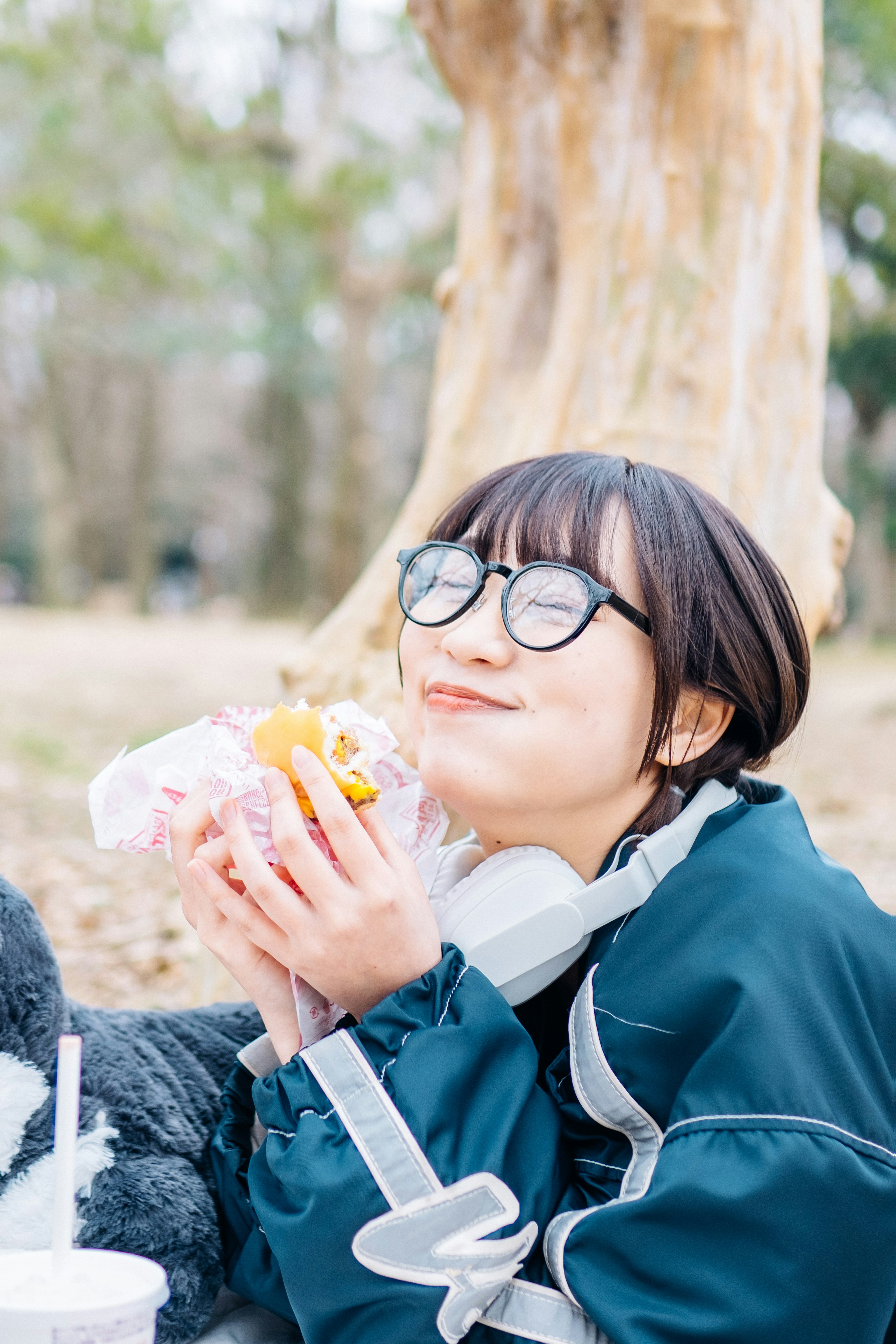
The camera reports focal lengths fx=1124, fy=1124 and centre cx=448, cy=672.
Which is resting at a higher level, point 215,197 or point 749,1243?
point 215,197

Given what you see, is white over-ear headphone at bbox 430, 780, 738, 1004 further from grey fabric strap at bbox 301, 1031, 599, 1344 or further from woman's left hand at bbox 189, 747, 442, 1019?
grey fabric strap at bbox 301, 1031, 599, 1344

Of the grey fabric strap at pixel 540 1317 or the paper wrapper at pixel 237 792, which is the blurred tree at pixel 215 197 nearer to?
the paper wrapper at pixel 237 792

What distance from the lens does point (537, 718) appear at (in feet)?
4.87

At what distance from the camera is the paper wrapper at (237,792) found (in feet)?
4.83

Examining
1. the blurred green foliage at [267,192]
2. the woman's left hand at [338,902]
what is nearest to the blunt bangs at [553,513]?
the woman's left hand at [338,902]

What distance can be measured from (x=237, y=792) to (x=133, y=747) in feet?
18.0

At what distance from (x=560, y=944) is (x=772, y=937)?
27cm

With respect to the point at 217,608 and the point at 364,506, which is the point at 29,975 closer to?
the point at 364,506

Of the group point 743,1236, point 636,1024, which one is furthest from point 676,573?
point 743,1236

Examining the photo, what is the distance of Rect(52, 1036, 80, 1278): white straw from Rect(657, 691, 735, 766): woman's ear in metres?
0.87

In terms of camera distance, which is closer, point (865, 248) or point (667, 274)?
point (667, 274)

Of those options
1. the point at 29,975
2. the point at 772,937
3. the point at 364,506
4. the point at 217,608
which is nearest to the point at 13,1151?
the point at 29,975

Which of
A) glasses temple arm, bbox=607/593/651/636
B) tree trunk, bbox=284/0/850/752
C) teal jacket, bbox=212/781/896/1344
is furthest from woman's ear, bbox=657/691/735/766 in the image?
tree trunk, bbox=284/0/850/752

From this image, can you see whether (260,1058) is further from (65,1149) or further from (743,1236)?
(743,1236)
